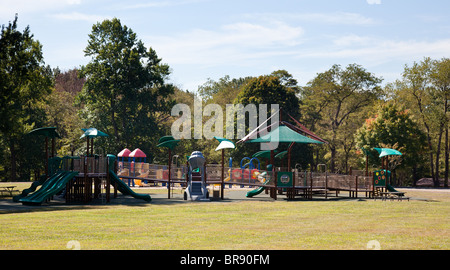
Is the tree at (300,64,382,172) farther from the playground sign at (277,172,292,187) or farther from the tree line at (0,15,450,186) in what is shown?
the playground sign at (277,172,292,187)

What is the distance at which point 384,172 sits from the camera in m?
39.2

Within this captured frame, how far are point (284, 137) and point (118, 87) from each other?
94.3 feet

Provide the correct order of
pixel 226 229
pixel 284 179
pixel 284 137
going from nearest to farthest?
pixel 226 229 → pixel 284 179 → pixel 284 137

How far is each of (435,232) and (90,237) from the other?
1107 cm

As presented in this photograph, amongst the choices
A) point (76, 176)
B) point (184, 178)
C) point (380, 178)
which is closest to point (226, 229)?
point (76, 176)

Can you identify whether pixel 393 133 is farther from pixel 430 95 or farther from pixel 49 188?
pixel 49 188

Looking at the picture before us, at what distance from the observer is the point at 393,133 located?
187ft

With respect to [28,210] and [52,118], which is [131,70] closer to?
[52,118]

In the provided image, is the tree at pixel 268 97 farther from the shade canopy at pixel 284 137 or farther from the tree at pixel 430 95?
the shade canopy at pixel 284 137

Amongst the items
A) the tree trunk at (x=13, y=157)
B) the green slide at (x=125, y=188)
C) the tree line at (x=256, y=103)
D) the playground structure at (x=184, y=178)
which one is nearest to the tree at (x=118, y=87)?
the tree line at (x=256, y=103)

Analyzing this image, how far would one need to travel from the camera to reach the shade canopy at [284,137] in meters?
36.8

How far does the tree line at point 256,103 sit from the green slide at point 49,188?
63.9 ft

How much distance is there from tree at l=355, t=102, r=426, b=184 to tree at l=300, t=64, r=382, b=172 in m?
8.98

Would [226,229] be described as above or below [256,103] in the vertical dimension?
below
